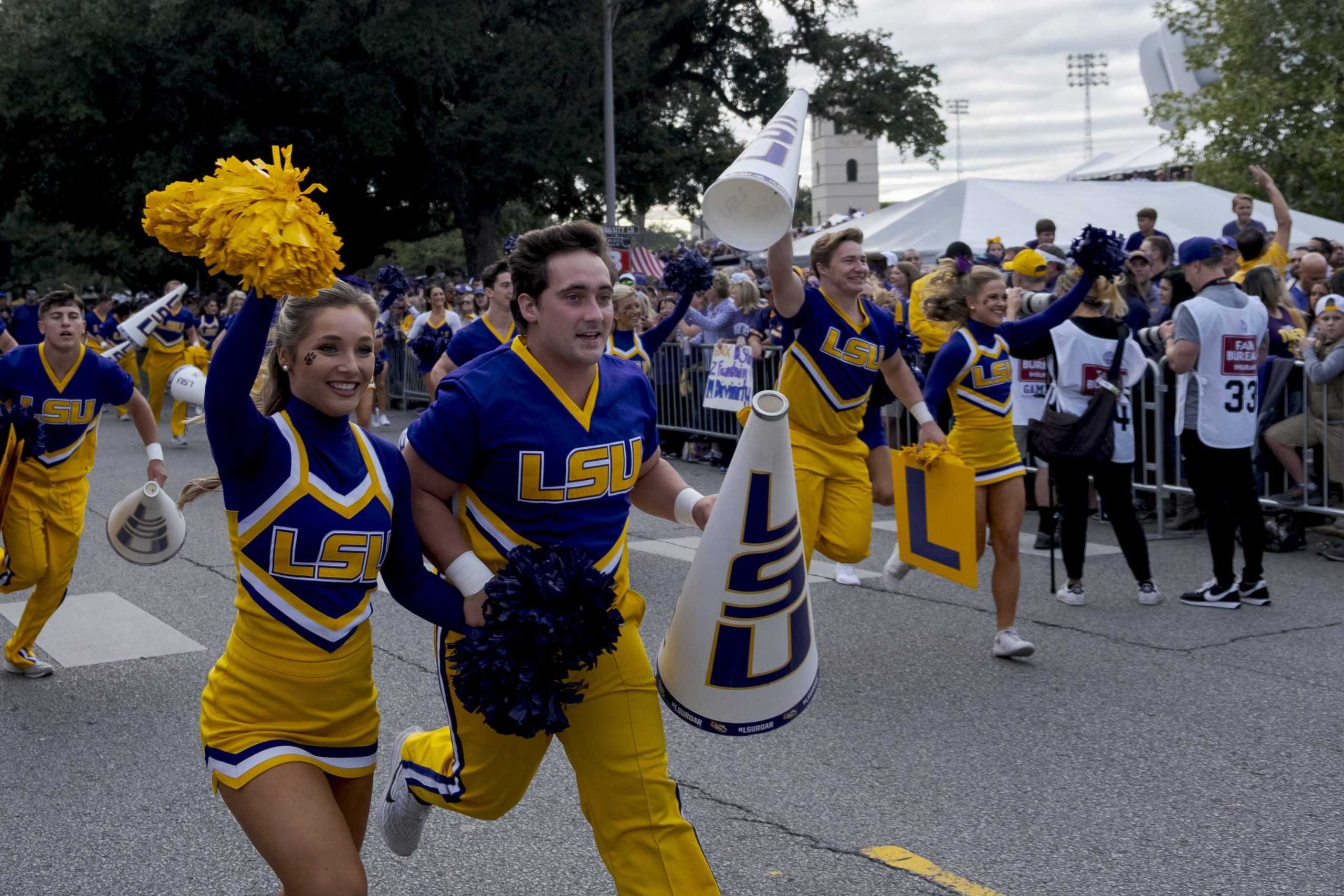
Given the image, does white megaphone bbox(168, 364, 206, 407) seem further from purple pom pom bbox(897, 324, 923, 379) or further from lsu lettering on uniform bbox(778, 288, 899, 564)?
purple pom pom bbox(897, 324, 923, 379)

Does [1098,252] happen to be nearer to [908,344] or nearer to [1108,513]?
[908,344]

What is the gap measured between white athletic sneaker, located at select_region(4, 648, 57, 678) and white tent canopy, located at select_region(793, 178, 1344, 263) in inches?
467

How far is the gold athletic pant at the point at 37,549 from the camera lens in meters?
6.61

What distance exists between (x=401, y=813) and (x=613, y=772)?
0.80 m

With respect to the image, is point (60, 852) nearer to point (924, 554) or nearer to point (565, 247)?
point (565, 247)

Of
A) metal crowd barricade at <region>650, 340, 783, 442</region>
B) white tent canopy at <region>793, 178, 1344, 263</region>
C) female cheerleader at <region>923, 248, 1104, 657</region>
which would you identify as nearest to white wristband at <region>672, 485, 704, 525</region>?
female cheerleader at <region>923, 248, 1104, 657</region>

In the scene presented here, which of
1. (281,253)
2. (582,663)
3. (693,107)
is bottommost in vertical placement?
(582,663)

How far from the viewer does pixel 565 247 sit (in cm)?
333

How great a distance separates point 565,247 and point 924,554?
142 inches

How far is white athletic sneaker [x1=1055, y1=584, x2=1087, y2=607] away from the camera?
314 inches

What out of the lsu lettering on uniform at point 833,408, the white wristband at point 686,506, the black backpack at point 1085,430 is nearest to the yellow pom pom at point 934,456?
the lsu lettering on uniform at point 833,408

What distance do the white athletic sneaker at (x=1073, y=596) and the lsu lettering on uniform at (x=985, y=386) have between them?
1.39 m

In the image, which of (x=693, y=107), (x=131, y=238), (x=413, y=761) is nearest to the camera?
(x=413, y=761)

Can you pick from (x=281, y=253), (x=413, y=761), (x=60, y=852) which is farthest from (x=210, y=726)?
(x=60, y=852)
